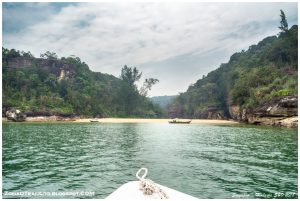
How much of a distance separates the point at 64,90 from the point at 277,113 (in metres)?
61.2

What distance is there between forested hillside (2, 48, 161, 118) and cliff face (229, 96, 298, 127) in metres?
45.2

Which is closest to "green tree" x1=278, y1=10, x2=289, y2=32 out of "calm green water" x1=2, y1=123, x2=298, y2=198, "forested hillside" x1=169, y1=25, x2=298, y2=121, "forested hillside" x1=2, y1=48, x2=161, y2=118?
"forested hillside" x1=169, y1=25, x2=298, y2=121

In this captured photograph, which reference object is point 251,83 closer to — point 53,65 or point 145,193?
point 145,193

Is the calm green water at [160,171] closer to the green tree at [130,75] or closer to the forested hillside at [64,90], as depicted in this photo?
the forested hillside at [64,90]

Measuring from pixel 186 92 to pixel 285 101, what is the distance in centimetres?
7208

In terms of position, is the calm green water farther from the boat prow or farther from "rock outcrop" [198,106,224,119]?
"rock outcrop" [198,106,224,119]

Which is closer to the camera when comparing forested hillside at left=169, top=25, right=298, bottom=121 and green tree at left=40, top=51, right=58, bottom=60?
forested hillside at left=169, top=25, right=298, bottom=121

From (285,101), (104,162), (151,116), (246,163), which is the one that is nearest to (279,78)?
(285,101)

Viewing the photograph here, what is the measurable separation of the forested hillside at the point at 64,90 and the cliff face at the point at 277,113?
45204 mm

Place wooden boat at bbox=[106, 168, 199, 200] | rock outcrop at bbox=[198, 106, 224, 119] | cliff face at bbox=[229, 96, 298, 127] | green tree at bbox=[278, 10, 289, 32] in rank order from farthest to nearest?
rock outcrop at bbox=[198, 106, 224, 119] < green tree at bbox=[278, 10, 289, 32] < cliff face at bbox=[229, 96, 298, 127] < wooden boat at bbox=[106, 168, 199, 200]

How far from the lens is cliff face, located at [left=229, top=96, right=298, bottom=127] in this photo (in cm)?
3866

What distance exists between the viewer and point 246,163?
1352cm

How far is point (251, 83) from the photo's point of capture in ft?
189

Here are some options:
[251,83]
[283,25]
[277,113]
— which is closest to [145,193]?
[277,113]
